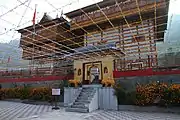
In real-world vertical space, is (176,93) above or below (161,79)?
below

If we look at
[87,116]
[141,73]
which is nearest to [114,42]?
[141,73]

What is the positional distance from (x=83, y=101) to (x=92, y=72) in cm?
322

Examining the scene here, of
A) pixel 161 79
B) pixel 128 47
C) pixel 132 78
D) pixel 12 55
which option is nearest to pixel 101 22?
pixel 128 47

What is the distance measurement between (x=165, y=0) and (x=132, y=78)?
3.87m

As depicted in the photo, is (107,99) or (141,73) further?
(141,73)

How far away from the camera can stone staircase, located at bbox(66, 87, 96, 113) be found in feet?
24.1

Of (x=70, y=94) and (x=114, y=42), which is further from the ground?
(x=114, y=42)

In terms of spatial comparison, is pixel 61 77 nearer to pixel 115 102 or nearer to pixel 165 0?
pixel 115 102

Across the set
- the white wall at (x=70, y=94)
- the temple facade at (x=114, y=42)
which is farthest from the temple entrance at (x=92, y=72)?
the white wall at (x=70, y=94)

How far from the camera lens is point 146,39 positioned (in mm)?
10242

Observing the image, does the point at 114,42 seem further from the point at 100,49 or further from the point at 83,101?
the point at 83,101

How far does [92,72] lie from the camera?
1088 cm

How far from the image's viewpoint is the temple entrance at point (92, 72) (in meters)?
10.7

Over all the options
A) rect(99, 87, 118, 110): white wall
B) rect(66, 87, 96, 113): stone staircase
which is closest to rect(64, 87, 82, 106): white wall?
rect(66, 87, 96, 113): stone staircase
